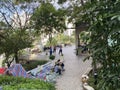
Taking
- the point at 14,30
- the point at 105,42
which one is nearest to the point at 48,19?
the point at 14,30

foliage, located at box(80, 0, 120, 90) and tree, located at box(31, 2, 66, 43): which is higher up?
tree, located at box(31, 2, 66, 43)

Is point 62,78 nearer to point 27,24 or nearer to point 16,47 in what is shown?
point 16,47

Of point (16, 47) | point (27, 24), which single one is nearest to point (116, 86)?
point (16, 47)

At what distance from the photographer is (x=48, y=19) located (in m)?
28.0

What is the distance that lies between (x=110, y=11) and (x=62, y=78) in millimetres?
14620

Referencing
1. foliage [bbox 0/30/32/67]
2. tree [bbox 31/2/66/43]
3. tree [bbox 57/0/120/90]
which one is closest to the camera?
tree [bbox 57/0/120/90]

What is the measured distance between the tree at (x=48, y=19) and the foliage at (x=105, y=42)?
22.6m

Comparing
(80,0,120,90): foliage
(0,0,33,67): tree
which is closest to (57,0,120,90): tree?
(80,0,120,90): foliage

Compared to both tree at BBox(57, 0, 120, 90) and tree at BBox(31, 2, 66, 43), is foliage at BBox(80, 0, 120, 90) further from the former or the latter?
tree at BBox(31, 2, 66, 43)

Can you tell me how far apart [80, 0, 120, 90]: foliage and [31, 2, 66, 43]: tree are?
22.6m

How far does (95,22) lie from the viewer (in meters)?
3.87

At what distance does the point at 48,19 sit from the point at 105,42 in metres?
24.5

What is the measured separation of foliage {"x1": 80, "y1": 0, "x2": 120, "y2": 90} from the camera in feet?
11.7

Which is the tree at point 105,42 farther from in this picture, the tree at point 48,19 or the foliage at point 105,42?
the tree at point 48,19
